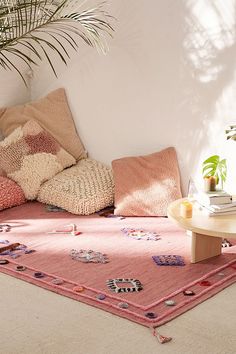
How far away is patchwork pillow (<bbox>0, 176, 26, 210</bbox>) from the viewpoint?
13.3 feet

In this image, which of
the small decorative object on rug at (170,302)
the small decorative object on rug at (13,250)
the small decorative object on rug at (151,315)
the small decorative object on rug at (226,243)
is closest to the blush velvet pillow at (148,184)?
the small decorative object on rug at (226,243)

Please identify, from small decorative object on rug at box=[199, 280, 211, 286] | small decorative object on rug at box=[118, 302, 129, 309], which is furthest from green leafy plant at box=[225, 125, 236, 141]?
small decorative object on rug at box=[118, 302, 129, 309]

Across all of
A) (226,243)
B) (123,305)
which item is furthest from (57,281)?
(226,243)

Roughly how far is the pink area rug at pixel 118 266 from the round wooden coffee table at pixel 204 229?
0.06m

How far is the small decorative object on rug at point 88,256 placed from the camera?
323 cm

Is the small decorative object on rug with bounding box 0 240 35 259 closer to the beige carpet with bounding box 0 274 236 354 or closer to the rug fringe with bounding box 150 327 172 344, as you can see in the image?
the beige carpet with bounding box 0 274 236 354

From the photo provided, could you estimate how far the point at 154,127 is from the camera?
406 centimetres

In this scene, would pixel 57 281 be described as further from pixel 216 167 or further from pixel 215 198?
pixel 216 167

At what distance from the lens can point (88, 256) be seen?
3277mm

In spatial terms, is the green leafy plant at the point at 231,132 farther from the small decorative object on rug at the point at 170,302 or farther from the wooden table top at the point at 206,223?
the small decorative object on rug at the point at 170,302

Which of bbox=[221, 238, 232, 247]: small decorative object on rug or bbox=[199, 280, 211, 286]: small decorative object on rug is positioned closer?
bbox=[199, 280, 211, 286]: small decorative object on rug

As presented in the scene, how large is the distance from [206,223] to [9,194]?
1.52m

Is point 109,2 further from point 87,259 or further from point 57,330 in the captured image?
point 57,330

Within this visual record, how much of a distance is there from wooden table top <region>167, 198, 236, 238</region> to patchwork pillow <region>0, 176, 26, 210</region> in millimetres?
1241
